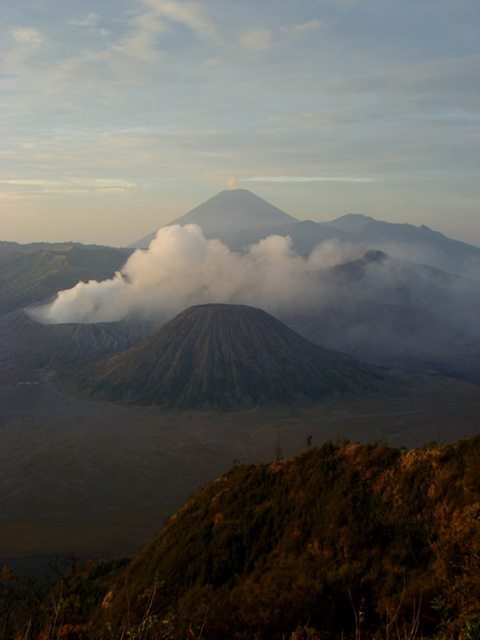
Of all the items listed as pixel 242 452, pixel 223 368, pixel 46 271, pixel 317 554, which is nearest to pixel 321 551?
pixel 317 554

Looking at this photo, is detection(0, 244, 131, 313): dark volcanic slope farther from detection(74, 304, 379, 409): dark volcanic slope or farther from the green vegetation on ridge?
the green vegetation on ridge

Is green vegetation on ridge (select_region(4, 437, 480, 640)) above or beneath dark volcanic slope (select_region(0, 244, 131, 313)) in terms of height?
beneath

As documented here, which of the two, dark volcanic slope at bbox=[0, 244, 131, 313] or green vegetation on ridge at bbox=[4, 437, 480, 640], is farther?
dark volcanic slope at bbox=[0, 244, 131, 313]

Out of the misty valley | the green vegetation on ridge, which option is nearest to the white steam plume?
the misty valley

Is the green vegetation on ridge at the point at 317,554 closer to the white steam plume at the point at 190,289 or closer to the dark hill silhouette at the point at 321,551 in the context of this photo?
the dark hill silhouette at the point at 321,551

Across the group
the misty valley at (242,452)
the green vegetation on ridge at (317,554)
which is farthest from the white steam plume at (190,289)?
the green vegetation on ridge at (317,554)

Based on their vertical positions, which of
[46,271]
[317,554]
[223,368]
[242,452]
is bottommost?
[242,452]

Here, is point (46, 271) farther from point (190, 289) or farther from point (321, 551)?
point (321, 551)

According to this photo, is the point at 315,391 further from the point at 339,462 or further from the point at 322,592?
the point at 322,592
